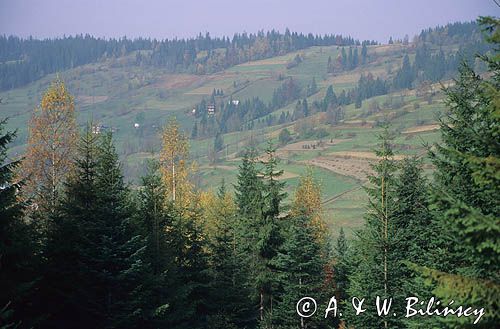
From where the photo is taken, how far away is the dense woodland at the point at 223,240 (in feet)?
36.3

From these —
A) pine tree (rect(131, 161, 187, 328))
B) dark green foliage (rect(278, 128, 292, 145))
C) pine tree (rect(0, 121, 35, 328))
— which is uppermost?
pine tree (rect(0, 121, 35, 328))

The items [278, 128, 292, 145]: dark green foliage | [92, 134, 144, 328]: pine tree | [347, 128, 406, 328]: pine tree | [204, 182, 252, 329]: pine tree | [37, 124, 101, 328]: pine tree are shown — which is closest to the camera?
[37, 124, 101, 328]: pine tree

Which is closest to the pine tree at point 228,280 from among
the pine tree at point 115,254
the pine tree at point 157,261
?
the pine tree at point 157,261

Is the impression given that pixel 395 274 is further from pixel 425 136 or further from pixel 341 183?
pixel 425 136

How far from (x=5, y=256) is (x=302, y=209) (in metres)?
22.1

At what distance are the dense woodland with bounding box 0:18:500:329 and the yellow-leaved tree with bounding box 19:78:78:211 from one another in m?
0.07

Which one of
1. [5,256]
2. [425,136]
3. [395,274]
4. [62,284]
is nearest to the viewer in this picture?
[5,256]

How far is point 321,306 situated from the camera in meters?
31.6

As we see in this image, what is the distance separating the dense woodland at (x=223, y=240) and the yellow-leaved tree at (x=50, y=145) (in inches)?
2.9

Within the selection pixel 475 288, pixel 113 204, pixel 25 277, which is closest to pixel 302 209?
pixel 113 204

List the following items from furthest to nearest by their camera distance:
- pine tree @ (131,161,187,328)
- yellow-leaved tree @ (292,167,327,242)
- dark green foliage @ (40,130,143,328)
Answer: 1. yellow-leaved tree @ (292,167,327,242)
2. pine tree @ (131,161,187,328)
3. dark green foliage @ (40,130,143,328)

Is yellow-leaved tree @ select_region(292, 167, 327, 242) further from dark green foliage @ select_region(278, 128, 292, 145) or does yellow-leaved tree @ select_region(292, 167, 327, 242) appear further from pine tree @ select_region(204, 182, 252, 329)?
dark green foliage @ select_region(278, 128, 292, 145)

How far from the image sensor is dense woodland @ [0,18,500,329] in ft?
36.3

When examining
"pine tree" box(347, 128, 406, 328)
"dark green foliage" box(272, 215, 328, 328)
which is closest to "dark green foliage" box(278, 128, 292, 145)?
"dark green foliage" box(272, 215, 328, 328)
